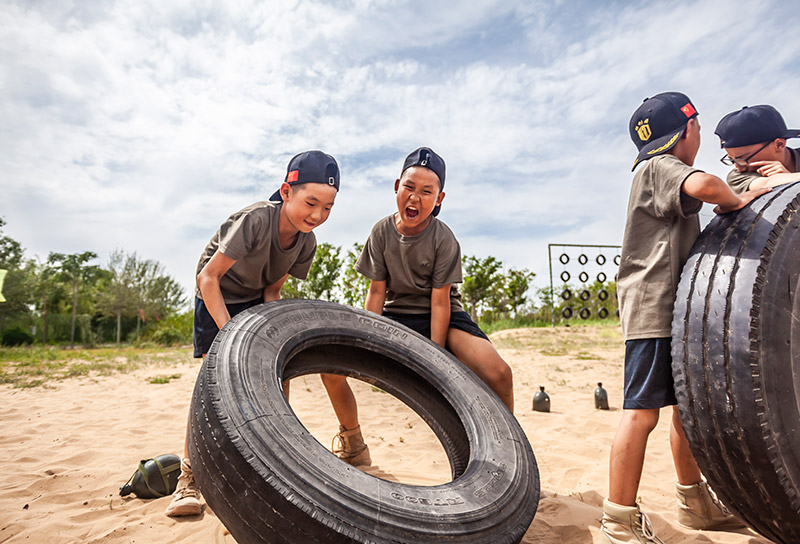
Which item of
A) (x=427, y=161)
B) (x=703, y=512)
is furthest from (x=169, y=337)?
(x=703, y=512)

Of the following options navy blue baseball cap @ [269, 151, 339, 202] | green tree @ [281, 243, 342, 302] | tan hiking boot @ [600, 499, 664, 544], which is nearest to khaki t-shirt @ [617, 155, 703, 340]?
tan hiking boot @ [600, 499, 664, 544]

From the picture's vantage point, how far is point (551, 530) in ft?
8.18

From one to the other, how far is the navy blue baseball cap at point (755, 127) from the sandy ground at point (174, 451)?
2.13m

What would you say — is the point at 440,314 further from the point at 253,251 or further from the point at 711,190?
the point at 711,190

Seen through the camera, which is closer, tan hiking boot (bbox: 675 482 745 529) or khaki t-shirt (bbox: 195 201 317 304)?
tan hiking boot (bbox: 675 482 745 529)

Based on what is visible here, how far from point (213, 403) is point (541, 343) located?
50.6 feet

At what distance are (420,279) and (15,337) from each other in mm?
29441

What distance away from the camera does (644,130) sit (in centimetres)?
258

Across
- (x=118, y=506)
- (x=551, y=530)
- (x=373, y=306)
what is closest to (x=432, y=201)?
(x=373, y=306)

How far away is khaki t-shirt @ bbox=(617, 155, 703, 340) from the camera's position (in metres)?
2.23

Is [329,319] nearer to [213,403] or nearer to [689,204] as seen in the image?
[213,403]

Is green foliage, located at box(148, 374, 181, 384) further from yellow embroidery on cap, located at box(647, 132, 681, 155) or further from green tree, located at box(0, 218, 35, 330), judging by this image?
green tree, located at box(0, 218, 35, 330)

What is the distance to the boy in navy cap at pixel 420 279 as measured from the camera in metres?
3.21

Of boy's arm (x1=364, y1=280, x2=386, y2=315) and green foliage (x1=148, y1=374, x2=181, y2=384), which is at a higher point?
boy's arm (x1=364, y1=280, x2=386, y2=315)
